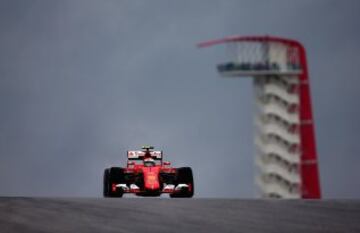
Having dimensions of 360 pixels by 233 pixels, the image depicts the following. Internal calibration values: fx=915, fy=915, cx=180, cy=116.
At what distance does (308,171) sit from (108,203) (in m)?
119

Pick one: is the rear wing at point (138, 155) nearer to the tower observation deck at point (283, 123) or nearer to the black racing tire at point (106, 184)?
the black racing tire at point (106, 184)

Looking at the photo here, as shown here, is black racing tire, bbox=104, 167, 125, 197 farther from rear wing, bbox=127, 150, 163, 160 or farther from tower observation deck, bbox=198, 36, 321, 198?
tower observation deck, bbox=198, 36, 321, 198

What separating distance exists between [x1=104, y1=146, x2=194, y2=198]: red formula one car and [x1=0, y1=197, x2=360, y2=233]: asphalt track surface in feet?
41.0

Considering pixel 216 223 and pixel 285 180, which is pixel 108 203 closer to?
pixel 216 223

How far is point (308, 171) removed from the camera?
438ft

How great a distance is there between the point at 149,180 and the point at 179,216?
16.2m

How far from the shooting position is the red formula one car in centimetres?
2934

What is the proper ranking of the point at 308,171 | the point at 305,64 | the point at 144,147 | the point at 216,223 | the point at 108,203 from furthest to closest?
the point at 305,64 < the point at 308,171 < the point at 144,147 < the point at 108,203 < the point at 216,223

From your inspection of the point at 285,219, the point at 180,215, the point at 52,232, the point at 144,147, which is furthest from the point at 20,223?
the point at 144,147

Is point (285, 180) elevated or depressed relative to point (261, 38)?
depressed

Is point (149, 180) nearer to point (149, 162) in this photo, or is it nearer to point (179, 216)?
point (149, 162)

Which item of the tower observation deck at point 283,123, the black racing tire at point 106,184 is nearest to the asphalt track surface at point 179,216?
the black racing tire at point 106,184

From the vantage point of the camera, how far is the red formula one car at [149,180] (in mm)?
29344

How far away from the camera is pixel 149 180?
30391 mm
